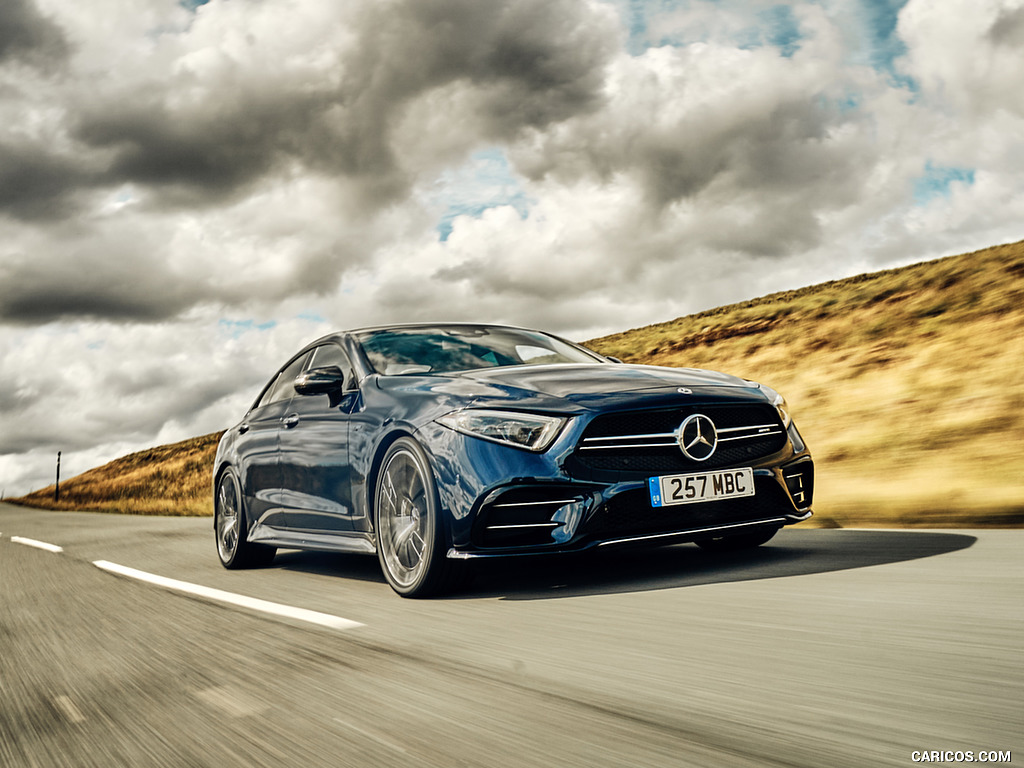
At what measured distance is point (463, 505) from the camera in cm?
459

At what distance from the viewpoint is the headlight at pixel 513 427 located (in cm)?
459

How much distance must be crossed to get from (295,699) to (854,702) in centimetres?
162

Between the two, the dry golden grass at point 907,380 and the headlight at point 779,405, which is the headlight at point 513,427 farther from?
the dry golden grass at point 907,380

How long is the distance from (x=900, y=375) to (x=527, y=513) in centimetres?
635

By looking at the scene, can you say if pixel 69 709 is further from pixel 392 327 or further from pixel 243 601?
pixel 392 327

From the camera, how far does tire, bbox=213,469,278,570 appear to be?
7.29 m

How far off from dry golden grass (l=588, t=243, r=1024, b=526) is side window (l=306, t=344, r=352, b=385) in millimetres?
3634

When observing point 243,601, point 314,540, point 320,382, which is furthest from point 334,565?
point 320,382

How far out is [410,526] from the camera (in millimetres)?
5000

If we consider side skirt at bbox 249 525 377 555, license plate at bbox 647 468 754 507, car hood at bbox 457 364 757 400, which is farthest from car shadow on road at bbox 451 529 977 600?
car hood at bbox 457 364 757 400

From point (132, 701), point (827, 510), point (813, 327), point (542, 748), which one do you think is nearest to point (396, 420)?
point (132, 701)

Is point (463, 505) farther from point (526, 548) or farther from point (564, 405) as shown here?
point (564, 405)

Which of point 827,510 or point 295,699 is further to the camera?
point 827,510

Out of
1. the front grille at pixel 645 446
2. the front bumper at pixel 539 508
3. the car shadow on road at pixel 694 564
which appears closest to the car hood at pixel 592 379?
the front grille at pixel 645 446
